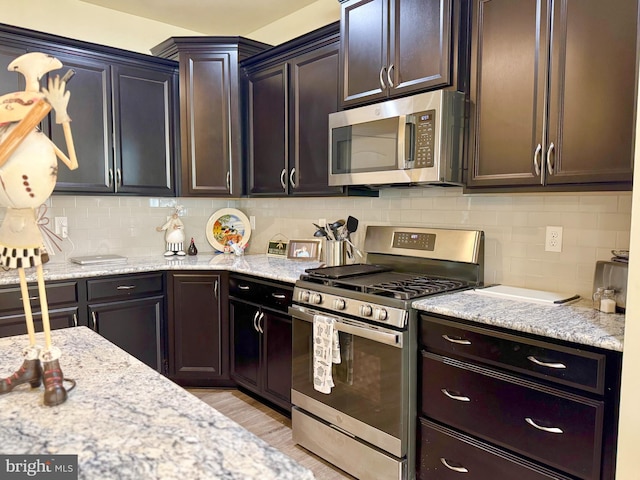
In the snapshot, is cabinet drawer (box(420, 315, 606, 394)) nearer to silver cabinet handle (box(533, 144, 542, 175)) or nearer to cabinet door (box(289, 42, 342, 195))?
silver cabinet handle (box(533, 144, 542, 175))

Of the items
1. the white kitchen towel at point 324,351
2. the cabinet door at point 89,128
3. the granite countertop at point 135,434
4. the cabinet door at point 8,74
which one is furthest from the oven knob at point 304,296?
the cabinet door at point 8,74

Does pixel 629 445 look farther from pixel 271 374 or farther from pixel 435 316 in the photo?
pixel 271 374

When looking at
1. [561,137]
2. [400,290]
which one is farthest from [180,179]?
[561,137]

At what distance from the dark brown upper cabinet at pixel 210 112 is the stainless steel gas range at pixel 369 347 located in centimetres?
131

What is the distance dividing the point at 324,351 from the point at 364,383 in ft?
0.80

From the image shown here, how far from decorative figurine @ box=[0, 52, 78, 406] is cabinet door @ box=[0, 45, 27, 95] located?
226cm

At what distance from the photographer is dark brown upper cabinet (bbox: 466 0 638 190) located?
1.64 meters

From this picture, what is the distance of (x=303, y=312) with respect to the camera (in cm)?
238

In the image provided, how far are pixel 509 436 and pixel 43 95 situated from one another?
1.76m

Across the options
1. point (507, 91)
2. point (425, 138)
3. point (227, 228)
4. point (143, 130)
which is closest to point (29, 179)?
point (425, 138)

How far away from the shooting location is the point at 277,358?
2.72 m

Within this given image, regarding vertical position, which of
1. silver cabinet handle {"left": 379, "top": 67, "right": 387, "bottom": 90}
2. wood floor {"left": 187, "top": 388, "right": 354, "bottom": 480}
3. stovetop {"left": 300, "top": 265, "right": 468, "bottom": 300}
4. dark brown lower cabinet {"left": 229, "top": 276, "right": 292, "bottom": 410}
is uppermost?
silver cabinet handle {"left": 379, "top": 67, "right": 387, "bottom": 90}

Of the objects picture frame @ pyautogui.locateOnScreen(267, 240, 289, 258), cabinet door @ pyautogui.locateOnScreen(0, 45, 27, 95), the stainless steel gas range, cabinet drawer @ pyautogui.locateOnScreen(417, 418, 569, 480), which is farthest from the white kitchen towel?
cabinet door @ pyautogui.locateOnScreen(0, 45, 27, 95)

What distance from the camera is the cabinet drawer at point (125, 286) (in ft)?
9.34
